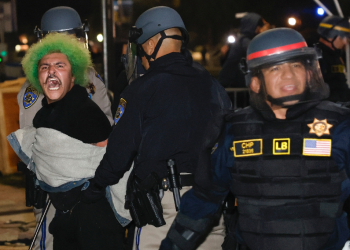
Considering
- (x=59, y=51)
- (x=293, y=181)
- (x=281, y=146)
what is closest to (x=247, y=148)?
(x=281, y=146)

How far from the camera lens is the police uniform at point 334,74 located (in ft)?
24.9

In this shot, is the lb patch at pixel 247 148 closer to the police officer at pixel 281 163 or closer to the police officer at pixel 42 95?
the police officer at pixel 281 163

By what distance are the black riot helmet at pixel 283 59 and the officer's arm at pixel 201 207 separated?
347 millimetres

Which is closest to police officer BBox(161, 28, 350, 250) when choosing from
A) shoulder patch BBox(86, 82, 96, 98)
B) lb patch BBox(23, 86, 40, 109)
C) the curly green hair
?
the curly green hair

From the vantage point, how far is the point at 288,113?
9.23 feet

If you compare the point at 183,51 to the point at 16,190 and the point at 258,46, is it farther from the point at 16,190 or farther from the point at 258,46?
the point at 16,190

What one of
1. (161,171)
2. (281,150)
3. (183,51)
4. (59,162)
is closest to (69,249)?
(59,162)

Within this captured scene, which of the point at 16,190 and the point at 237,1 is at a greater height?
the point at 237,1

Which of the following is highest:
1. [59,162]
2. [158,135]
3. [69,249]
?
[158,135]

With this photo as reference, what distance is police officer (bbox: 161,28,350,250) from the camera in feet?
8.98

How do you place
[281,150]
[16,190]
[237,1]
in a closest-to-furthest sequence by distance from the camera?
1. [281,150]
2. [16,190]
3. [237,1]

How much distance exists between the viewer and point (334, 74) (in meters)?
7.63

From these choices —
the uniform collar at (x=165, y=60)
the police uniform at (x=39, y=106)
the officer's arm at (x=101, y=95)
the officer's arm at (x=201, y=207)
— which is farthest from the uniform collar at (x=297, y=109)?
the officer's arm at (x=101, y=95)

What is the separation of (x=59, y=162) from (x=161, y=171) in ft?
2.76
